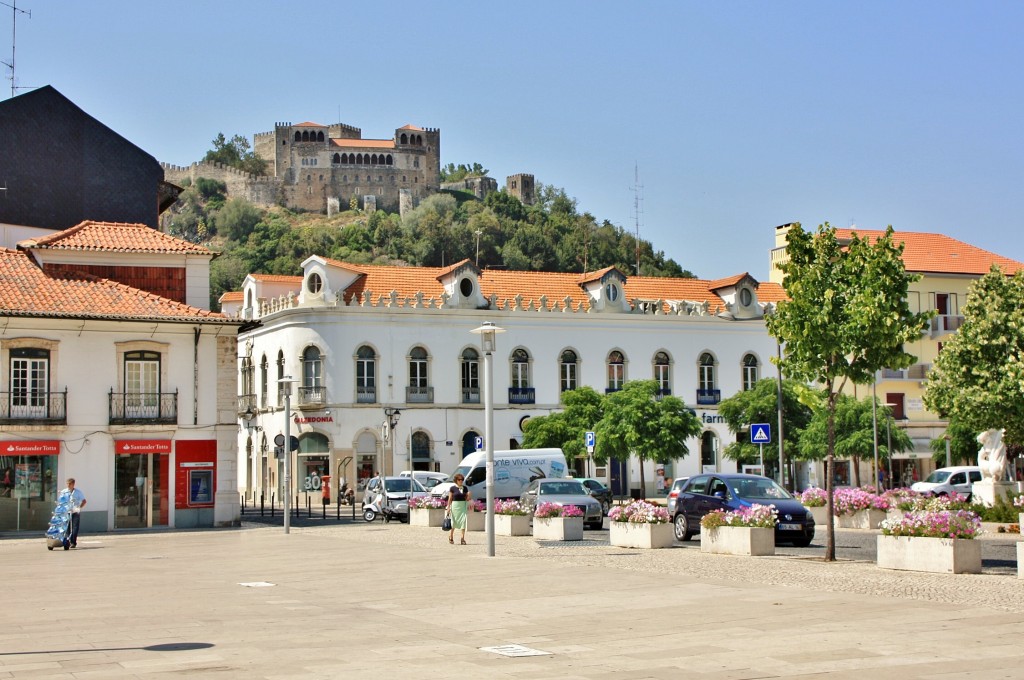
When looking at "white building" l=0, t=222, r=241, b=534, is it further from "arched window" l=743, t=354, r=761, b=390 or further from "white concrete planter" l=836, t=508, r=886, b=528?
"arched window" l=743, t=354, r=761, b=390

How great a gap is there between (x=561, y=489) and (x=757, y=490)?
8340mm

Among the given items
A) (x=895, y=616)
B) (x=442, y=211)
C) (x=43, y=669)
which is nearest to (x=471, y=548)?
(x=895, y=616)

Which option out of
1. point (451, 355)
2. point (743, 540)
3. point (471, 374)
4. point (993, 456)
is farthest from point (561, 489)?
point (471, 374)

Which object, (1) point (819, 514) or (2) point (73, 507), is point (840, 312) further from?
(2) point (73, 507)

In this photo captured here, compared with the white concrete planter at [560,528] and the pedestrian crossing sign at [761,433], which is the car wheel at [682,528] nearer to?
the white concrete planter at [560,528]

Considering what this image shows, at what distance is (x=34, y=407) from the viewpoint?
3678cm

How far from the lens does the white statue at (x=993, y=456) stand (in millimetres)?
36062

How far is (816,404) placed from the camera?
22.6 m

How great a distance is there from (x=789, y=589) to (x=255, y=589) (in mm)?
7577

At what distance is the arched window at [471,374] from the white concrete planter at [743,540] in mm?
39502

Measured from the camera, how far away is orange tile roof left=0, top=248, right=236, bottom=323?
121 ft

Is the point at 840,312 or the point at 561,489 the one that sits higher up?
the point at 840,312

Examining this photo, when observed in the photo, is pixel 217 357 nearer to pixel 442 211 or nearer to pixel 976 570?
pixel 976 570

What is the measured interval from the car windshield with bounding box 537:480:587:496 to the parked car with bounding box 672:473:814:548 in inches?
208
